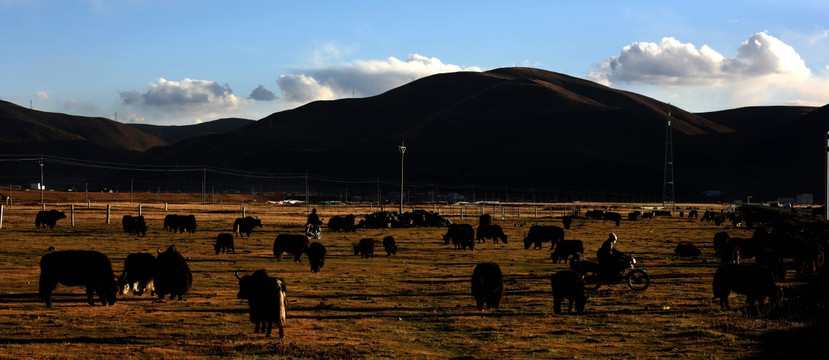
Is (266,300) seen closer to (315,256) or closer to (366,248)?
(315,256)

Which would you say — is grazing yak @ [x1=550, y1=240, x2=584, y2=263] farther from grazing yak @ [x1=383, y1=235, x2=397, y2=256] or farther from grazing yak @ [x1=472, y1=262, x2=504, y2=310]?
grazing yak @ [x1=472, y1=262, x2=504, y2=310]

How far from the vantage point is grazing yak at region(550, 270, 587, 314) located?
61.4 ft

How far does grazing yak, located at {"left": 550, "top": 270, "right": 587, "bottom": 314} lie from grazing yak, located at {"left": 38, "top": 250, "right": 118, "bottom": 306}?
10884mm

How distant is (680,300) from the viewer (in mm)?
21219

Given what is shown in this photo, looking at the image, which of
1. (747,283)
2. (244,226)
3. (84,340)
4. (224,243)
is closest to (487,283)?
(747,283)

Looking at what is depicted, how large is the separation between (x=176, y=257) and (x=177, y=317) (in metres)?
2.42

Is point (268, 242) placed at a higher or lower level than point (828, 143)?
lower

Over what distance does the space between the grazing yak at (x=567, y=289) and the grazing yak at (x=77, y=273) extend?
10.9 metres

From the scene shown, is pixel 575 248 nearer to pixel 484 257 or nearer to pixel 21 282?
pixel 484 257

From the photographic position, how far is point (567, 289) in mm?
18781

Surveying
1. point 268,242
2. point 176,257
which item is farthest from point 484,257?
point 176,257

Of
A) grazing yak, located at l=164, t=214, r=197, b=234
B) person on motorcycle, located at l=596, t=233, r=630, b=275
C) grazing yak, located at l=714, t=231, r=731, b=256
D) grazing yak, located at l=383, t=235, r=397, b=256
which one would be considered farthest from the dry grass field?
grazing yak, located at l=164, t=214, r=197, b=234

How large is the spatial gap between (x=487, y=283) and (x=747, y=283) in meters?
6.83

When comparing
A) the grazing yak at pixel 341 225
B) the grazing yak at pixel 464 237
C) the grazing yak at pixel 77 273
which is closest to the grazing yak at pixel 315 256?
the grazing yak at pixel 77 273
